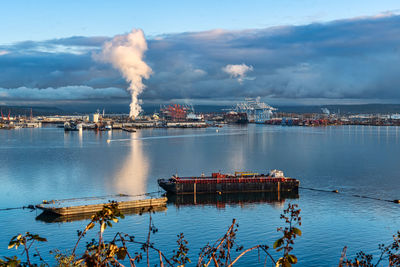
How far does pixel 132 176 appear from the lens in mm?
36438

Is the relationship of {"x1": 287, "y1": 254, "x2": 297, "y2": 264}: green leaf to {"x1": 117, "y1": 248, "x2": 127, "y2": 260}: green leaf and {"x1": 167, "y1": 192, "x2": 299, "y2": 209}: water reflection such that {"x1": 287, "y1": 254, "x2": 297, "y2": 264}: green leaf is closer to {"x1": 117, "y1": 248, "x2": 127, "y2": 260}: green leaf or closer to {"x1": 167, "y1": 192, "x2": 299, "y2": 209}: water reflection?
{"x1": 117, "y1": 248, "x2": 127, "y2": 260}: green leaf

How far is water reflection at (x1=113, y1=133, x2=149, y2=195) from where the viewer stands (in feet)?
98.6

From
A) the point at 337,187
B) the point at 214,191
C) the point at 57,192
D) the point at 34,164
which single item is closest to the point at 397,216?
the point at 337,187

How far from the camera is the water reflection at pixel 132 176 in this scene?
98.6 feet

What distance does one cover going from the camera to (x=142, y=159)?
1925 inches

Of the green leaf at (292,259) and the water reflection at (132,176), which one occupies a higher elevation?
the green leaf at (292,259)

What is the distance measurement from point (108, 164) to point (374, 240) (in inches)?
1228

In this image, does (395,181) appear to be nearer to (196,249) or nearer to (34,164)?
(196,249)

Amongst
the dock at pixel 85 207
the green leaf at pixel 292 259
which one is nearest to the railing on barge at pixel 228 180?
the dock at pixel 85 207

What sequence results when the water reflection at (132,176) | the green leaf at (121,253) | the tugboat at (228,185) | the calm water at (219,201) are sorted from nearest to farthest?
the green leaf at (121,253), the calm water at (219,201), the tugboat at (228,185), the water reflection at (132,176)

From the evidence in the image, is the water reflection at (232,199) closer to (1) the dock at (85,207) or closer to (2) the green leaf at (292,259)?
(1) the dock at (85,207)

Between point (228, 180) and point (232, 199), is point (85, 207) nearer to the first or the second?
point (232, 199)

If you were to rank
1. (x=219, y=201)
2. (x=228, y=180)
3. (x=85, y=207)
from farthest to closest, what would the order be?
(x=228, y=180) → (x=219, y=201) → (x=85, y=207)

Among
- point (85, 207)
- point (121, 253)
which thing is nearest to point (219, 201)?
point (85, 207)
